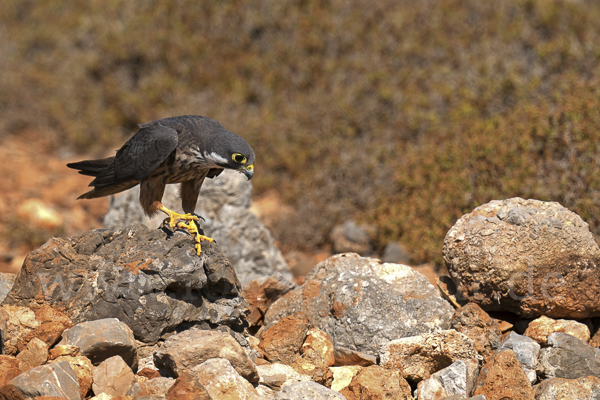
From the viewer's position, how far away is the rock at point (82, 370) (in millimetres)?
3521

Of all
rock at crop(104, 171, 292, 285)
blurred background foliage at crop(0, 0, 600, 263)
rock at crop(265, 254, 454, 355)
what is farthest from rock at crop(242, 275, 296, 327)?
blurred background foliage at crop(0, 0, 600, 263)

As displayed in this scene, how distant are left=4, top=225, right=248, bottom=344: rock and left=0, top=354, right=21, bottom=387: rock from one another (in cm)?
48

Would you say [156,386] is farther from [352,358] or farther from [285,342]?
[352,358]

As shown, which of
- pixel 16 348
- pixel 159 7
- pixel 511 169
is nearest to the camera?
pixel 16 348

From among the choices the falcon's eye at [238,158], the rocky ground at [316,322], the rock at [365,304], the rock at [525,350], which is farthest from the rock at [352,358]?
the falcon's eye at [238,158]

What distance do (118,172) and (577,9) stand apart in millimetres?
9421

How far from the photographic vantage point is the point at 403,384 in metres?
3.91

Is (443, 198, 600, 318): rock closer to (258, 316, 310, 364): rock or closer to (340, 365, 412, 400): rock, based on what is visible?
(340, 365, 412, 400): rock

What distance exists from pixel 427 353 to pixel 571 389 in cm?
96

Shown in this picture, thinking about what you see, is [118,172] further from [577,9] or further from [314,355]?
[577,9]

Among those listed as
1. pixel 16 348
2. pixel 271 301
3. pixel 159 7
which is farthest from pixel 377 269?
pixel 159 7

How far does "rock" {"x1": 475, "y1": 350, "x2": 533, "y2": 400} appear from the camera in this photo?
3627mm

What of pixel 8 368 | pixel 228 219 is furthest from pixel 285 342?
pixel 228 219

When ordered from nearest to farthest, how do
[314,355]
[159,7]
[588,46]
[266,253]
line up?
1. [314,355]
2. [266,253]
3. [588,46]
4. [159,7]
